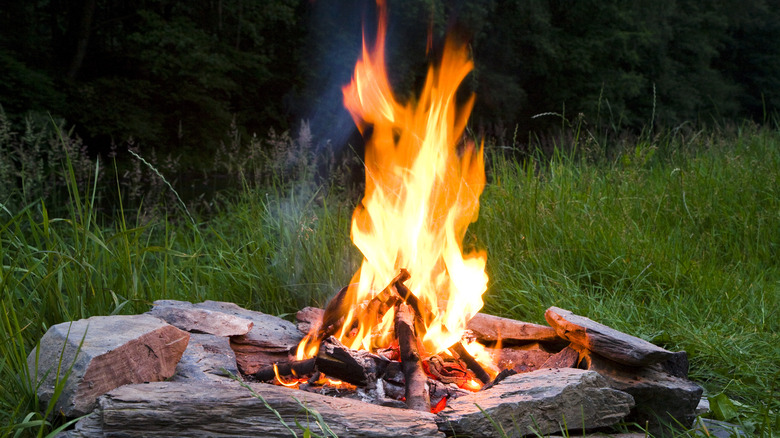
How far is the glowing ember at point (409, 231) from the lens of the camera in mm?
2539

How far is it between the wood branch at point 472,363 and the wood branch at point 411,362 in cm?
20

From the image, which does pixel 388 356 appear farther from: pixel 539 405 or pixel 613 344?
pixel 613 344

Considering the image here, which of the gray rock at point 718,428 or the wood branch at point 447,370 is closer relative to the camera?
the gray rock at point 718,428

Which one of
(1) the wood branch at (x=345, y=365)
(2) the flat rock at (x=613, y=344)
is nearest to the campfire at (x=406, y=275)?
(1) the wood branch at (x=345, y=365)

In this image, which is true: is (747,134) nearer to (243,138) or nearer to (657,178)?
(657,178)

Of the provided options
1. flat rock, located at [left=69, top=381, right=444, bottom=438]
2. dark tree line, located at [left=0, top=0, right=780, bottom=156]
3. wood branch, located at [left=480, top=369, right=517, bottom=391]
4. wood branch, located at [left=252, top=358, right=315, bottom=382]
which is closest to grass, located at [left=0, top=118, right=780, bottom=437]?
flat rock, located at [left=69, top=381, right=444, bottom=438]

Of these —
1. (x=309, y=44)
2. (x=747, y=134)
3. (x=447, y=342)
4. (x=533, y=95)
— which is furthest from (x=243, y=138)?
(x=447, y=342)

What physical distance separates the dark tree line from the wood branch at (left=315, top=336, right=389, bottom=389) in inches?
366

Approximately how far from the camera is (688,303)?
3256mm

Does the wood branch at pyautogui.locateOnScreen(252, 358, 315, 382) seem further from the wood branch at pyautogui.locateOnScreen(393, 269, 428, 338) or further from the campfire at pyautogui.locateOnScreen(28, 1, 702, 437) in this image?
the wood branch at pyautogui.locateOnScreen(393, 269, 428, 338)

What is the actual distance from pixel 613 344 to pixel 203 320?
1525 mm

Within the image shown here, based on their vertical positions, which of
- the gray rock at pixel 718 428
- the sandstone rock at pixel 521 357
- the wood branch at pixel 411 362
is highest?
the wood branch at pixel 411 362

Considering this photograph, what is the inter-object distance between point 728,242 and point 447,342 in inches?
106

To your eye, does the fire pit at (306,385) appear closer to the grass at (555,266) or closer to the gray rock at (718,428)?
the gray rock at (718,428)
